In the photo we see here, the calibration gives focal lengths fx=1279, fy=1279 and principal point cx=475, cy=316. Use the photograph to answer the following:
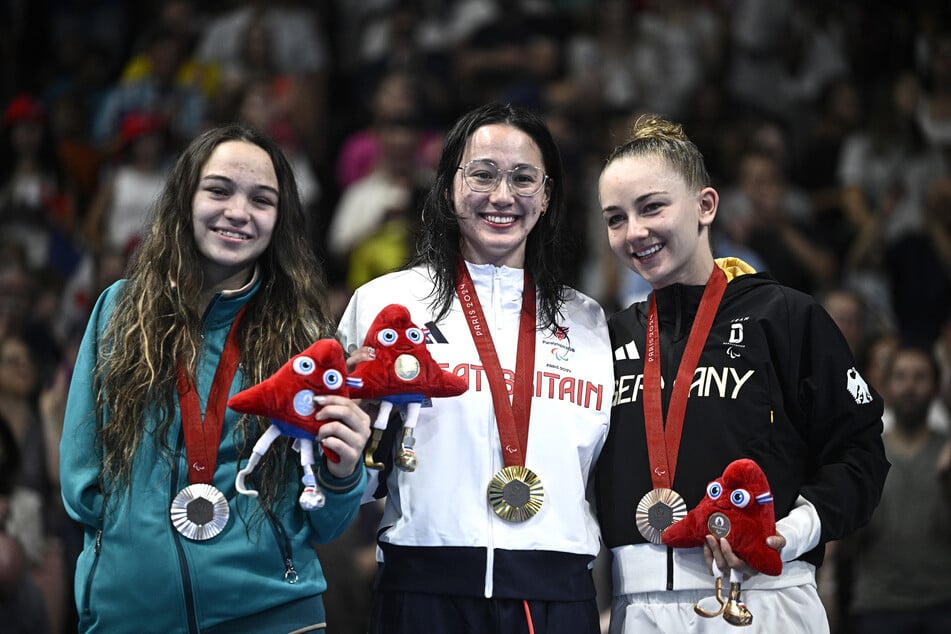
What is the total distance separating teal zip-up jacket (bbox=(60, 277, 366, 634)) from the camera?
3127 millimetres

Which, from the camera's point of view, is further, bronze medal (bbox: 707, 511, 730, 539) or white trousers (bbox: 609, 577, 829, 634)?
white trousers (bbox: 609, 577, 829, 634)

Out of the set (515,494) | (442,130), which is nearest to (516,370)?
(515,494)

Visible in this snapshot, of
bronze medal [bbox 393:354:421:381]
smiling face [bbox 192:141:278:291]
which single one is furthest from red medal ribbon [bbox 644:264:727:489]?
smiling face [bbox 192:141:278:291]

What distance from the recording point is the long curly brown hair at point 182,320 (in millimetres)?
3229

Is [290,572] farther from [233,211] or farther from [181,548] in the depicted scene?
[233,211]

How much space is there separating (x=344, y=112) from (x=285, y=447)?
23.0 ft

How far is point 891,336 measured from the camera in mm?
6973

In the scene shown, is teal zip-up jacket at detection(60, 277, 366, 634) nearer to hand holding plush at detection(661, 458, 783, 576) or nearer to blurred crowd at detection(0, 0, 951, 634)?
hand holding plush at detection(661, 458, 783, 576)

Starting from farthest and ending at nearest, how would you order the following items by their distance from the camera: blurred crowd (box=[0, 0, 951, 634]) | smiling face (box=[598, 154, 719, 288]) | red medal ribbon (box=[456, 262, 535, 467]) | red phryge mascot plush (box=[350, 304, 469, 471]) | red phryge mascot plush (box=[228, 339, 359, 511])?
blurred crowd (box=[0, 0, 951, 634]) → smiling face (box=[598, 154, 719, 288]) → red medal ribbon (box=[456, 262, 535, 467]) → red phryge mascot plush (box=[350, 304, 469, 471]) → red phryge mascot plush (box=[228, 339, 359, 511])

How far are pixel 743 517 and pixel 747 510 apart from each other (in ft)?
0.07


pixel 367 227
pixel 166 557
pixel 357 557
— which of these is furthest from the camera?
pixel 367 227

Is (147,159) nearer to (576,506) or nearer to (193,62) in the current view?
(193,62)

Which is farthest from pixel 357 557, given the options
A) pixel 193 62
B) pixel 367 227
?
pixel 193 62

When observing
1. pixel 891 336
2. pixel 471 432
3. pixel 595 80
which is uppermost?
pixel 595 80
